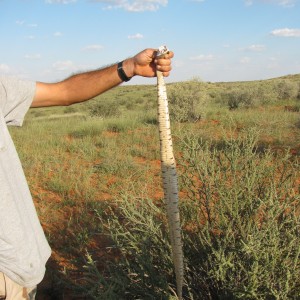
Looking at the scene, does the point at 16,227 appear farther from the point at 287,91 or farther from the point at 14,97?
the point at 287,91

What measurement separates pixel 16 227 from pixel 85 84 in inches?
37.8

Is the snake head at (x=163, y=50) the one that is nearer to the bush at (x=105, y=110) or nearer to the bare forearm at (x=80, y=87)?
the bare forearm at (x=80, y=87)

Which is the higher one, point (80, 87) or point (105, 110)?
point (80, 87)

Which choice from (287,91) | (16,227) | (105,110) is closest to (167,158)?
(16,227)

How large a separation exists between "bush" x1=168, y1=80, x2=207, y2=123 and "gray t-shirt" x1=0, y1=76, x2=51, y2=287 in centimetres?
995

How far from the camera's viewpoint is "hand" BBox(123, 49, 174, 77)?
1707mm

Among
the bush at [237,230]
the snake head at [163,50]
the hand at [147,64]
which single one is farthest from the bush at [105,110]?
the snake head at [163,50]

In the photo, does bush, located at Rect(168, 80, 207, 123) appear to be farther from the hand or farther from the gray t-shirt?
the gray t-shirt

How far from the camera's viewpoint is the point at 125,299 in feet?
8.08

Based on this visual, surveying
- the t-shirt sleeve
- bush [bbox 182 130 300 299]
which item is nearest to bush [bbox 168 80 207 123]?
bush [bbox 182 130 300 299]

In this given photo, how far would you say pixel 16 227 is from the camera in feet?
4.98

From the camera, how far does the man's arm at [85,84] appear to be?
196 cm

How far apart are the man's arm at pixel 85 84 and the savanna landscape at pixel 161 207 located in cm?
68

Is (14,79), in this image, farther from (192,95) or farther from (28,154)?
(192,95)
